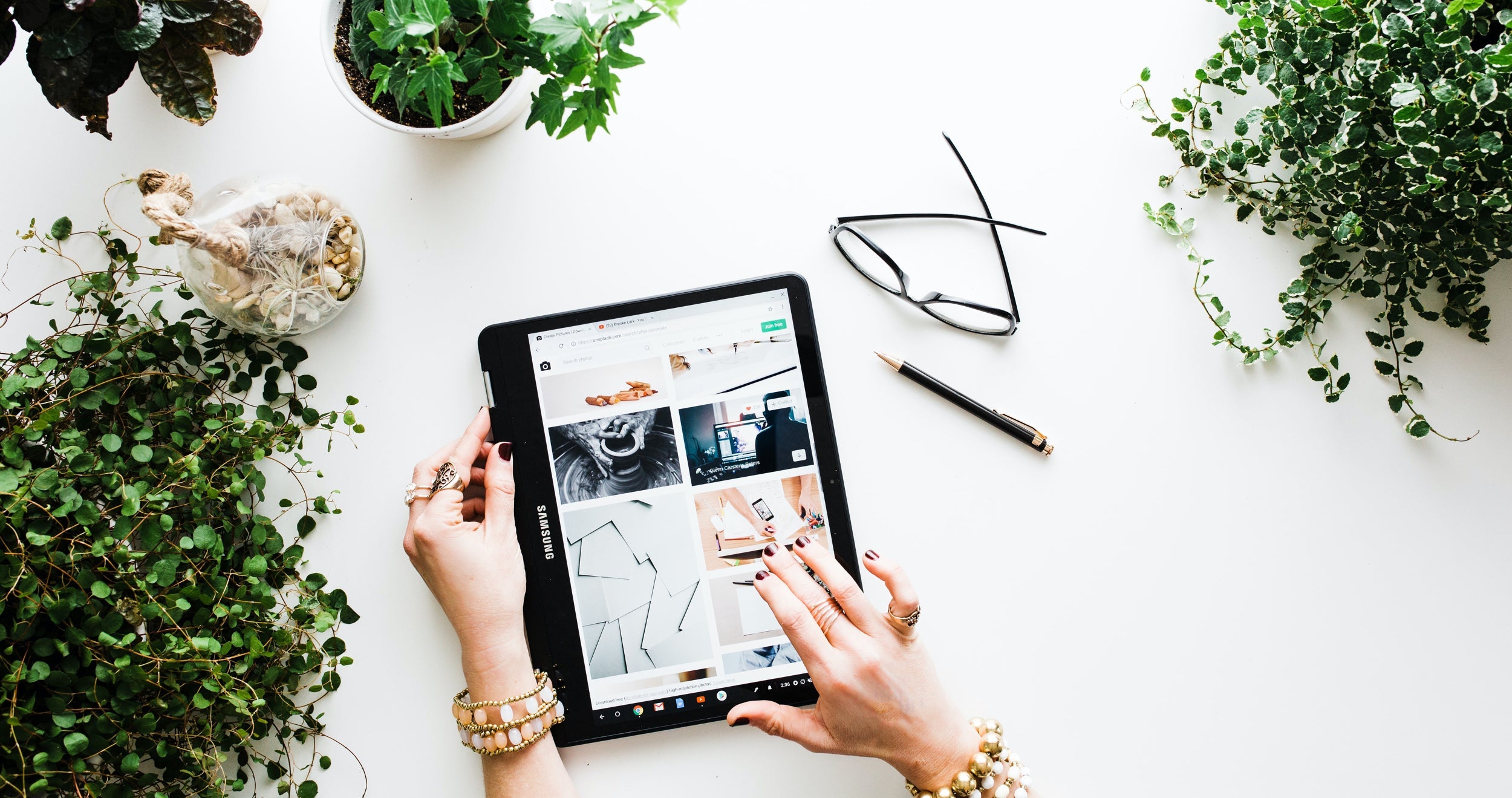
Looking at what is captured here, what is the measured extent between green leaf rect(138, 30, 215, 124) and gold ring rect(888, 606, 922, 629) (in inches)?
40.1

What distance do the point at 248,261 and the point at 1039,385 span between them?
106 cm

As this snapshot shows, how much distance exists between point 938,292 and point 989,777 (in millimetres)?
647

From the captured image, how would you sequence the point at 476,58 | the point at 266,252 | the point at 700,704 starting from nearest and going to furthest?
the point at 476,58 → the point at 266,252 → the point at 700,704

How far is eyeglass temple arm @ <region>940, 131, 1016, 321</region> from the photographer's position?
3.77 feet

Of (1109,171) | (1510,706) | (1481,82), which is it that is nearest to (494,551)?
(1109,171)

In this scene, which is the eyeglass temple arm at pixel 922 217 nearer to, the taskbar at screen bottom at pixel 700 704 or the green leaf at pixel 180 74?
Result: the taskbar at screen bottom at pixel 700 704

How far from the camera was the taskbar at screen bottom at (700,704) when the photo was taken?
1120mm

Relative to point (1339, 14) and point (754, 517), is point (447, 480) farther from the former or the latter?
point (1339, 14)

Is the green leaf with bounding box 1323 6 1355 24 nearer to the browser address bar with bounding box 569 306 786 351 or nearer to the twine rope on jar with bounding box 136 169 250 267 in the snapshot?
the browser address bar with bounding box 569 306 786 351

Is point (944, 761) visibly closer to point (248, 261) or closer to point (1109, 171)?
point (1109, 171)

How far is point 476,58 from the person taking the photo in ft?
2.97

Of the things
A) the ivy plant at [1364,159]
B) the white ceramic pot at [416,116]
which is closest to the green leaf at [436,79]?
the white ceramic pot at [416,116]

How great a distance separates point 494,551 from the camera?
1.09m

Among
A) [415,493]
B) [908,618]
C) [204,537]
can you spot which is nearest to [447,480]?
[415,493]
